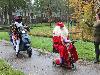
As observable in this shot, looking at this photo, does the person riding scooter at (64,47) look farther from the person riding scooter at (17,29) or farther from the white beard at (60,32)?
the person riding scooter at (17,29)

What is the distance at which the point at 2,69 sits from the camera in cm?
1216

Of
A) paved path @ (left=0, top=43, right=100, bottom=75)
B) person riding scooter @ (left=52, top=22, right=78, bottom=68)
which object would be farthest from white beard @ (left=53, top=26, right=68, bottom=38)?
paved path @ (left=0, top=43, right=100, bottom=75)

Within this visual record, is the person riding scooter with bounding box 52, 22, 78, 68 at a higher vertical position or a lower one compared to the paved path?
higher

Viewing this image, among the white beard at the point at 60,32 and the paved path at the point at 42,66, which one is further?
the white beard at the point at 60,32

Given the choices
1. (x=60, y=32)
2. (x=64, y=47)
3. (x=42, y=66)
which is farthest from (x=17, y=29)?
(x=64, y=47)

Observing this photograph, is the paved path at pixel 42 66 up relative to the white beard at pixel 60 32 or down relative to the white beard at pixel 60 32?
down

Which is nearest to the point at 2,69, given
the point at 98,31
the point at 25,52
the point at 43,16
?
the point at 98,31

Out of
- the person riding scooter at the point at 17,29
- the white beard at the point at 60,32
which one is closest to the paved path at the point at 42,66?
the person riding scooter at the point at 17,29

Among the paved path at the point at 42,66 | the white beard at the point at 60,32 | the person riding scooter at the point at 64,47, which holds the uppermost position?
the white beard at the point at 60,32

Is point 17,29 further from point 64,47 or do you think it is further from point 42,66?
point 64,47

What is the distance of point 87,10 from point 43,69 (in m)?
18.9

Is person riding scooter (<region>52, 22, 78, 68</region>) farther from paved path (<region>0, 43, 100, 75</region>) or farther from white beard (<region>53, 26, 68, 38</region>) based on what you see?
paved path (<region>0, 43, 100, 75</region>)

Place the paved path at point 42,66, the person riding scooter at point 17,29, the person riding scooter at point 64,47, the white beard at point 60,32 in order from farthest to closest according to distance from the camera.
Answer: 1. the person riding scooter at point 17,29
2. the white beard at point 60,32
3. the person riding scooter at point 64,47
4. the paved path at point 42,66

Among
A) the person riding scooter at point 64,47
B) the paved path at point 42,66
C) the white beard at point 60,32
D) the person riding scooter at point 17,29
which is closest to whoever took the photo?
the paved path at point 42,66
